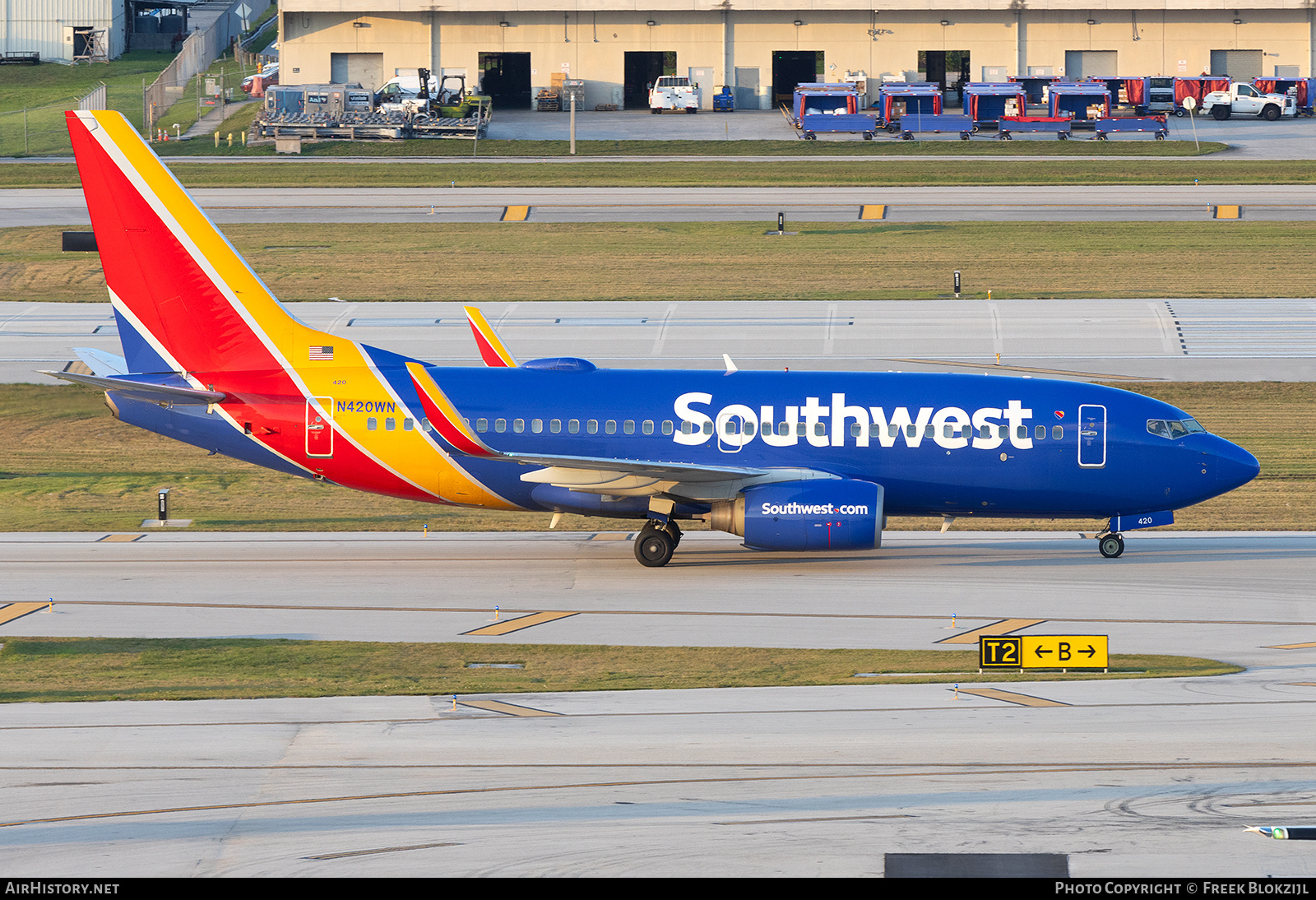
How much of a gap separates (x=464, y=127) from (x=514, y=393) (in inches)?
2844

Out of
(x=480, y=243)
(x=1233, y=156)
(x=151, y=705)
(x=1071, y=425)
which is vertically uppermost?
(x=1233, y=156)

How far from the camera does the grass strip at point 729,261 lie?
200 ft

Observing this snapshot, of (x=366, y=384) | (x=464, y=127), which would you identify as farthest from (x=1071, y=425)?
(x=464, y=127)

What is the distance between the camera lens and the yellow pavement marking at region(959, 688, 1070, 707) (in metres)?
22.8

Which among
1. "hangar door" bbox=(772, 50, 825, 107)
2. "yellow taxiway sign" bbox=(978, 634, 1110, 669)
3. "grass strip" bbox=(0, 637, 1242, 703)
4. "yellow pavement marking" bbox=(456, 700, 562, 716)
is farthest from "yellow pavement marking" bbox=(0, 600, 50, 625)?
"hangar door" bbox=(772, 50, 825, 107)

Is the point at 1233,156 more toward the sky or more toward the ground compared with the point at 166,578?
more toward the sky

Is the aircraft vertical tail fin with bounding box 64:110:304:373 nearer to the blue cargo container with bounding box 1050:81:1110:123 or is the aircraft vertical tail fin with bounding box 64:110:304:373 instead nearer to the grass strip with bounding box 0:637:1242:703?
the grass strip with bounding box 0:637:1242:703

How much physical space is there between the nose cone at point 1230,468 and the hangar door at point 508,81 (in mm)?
89609

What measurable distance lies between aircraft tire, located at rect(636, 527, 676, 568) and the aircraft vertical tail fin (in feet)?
28.6

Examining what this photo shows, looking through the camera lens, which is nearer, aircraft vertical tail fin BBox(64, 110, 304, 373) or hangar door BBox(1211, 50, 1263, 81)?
aircraft vertical tail fin BBox(64, 110, 304, 373)

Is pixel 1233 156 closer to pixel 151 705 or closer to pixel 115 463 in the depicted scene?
pixel 115 463

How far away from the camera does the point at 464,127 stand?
100750 mm

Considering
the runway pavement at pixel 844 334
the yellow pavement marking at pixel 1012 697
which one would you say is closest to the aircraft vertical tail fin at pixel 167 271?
the yellow pavement marking at pixel 1012 697
